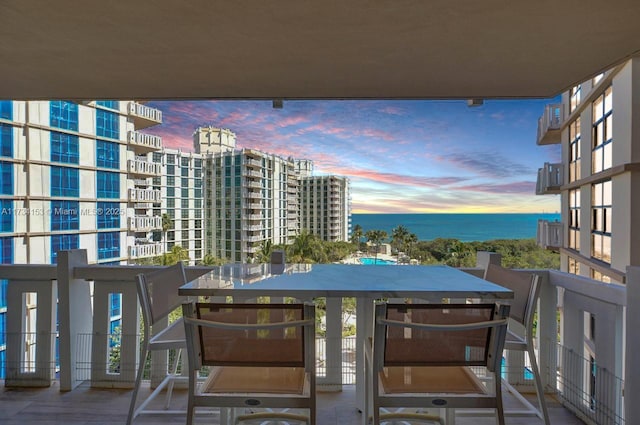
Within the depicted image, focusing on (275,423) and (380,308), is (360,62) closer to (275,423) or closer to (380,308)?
(380,308)

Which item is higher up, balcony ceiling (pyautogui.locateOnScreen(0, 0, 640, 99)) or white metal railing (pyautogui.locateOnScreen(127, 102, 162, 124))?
white metal railing (pyautogui.locateOnScreen(127, 102, 162, 124))

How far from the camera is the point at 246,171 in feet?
97.3

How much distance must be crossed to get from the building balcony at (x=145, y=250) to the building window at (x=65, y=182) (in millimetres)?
4313

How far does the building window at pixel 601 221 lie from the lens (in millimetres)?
5750

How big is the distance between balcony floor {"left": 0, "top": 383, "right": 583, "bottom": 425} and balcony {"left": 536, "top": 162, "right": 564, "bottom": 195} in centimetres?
890

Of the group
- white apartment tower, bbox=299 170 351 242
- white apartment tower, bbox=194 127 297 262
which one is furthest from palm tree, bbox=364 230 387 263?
white apartment tower, bbox=194 127 297 262

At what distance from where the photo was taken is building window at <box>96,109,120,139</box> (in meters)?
20.5

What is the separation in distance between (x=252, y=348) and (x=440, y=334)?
54cm

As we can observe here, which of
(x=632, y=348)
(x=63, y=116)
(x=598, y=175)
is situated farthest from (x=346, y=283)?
(x=63, y=116)

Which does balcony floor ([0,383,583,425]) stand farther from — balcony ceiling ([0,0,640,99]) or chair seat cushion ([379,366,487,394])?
balcony ceiling ([0,0,640,99])

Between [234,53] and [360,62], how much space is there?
67cm

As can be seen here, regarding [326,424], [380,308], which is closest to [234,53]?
[380,308]

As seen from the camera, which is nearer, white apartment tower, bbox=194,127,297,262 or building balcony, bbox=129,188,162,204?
building balcony, bbox=129,188,162,204

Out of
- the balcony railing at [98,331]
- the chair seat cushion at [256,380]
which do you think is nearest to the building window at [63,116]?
the balcony railing at [98,331]
